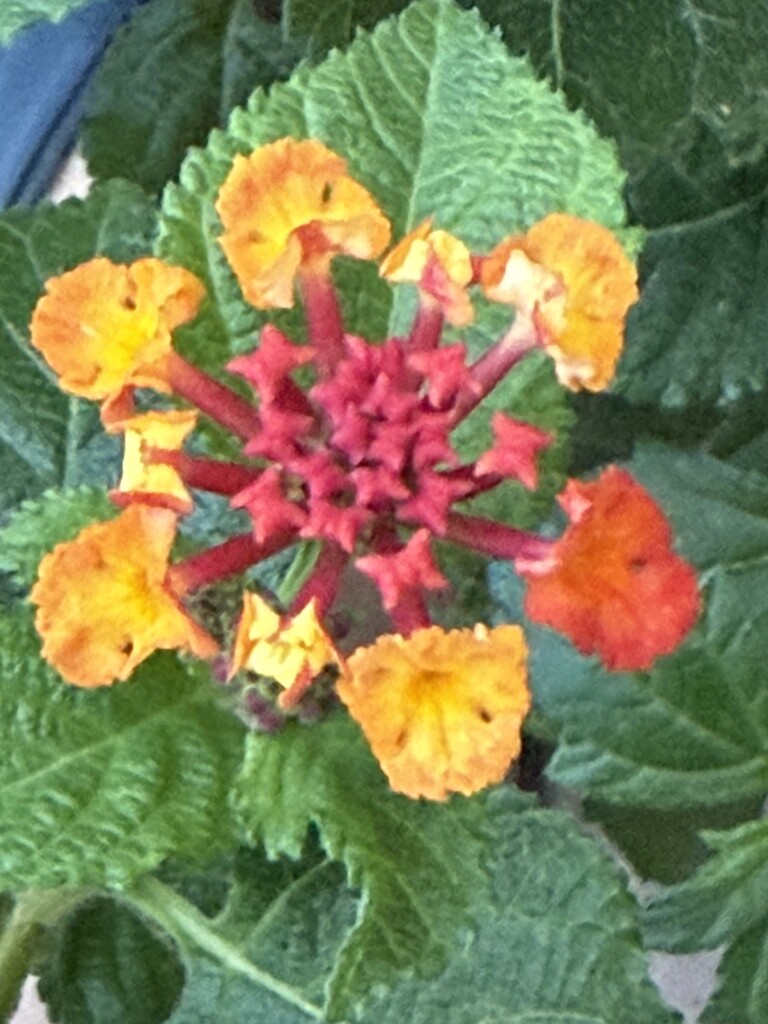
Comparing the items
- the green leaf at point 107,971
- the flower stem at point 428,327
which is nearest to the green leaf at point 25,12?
the flower stem at point 428,327

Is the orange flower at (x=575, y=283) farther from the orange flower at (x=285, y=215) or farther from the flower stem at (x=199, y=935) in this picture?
the flower stem at (x=199, y=935)

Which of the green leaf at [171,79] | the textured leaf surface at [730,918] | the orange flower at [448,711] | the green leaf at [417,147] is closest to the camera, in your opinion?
the orange flower at [448,711]

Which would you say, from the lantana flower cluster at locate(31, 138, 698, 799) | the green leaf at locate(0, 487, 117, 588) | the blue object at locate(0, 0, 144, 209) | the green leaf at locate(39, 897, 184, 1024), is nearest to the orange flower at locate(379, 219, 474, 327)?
the lantana flower cluster at locate(31, 138, 698, 799)

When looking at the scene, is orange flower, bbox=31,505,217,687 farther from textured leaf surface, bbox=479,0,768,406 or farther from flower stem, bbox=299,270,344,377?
textured leaf surface, bbox=479,0,768,406

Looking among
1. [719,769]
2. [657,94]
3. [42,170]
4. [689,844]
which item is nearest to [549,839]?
[719,769]

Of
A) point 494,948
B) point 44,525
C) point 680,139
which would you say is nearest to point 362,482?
point 44,525

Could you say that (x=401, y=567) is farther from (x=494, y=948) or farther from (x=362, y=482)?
(x=494, y=948)
